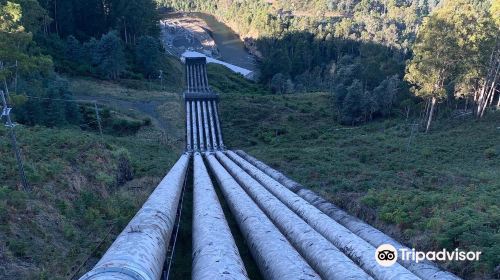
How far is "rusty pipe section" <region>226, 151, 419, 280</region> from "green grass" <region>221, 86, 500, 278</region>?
339cm

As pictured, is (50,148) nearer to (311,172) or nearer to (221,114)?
(311,172)

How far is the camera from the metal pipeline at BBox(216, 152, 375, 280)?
12.6m

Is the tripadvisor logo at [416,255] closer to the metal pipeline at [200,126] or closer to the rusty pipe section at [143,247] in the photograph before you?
the rusty pipe section at [143,247]

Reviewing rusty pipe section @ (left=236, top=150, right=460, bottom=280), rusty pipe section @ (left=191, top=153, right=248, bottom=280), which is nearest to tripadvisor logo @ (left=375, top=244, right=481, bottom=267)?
rusty pipe section @ (left=236, top=150, right=460, bottom=280)

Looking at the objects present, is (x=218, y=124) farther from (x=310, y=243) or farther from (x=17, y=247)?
(x=310, y=243)

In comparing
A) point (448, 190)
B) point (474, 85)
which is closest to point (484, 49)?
A: point (474, 85)

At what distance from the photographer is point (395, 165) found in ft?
103

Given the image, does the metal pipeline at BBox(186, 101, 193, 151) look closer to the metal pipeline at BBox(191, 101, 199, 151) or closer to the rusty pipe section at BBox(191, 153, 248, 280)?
the metal pipeline at BBox(191, 101, 199, 151)

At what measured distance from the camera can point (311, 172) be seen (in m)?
30.7

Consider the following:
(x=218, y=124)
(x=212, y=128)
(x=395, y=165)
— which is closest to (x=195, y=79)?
(x=218, y=124)

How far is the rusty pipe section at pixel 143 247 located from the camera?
10.3 metres

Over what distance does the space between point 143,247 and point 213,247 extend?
253 cm

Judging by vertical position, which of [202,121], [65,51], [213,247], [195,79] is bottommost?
[213,247]

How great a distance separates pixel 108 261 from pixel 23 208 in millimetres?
9711
